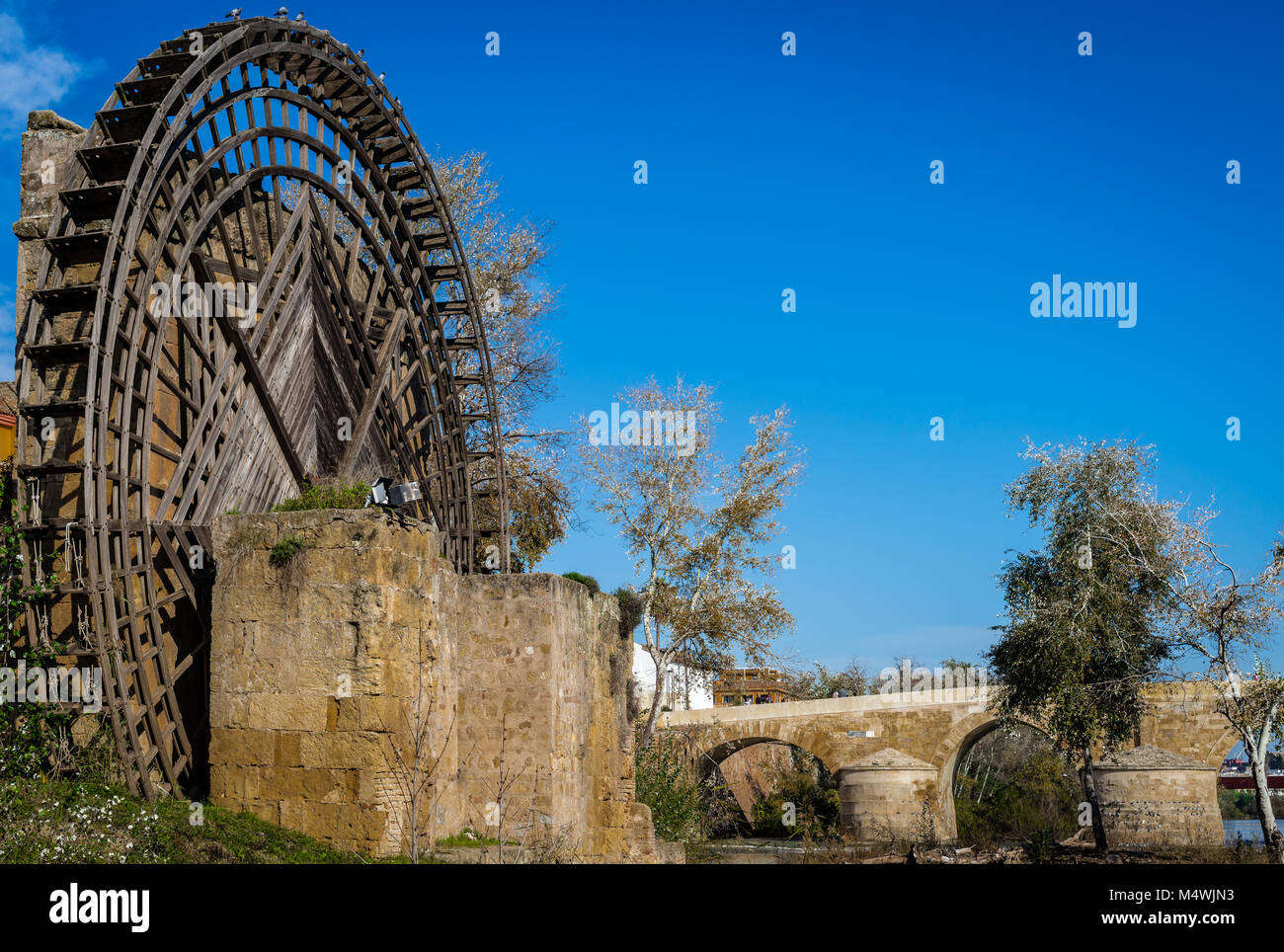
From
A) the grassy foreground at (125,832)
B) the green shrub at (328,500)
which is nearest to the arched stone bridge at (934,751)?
the green shrub at (328,500)

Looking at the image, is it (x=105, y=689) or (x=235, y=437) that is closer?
(x=105, y=689)

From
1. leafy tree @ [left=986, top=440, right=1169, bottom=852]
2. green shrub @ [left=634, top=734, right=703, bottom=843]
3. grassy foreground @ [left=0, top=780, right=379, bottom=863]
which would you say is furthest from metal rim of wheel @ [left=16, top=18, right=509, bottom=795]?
leafy tree @ [left=986, top=440, right=1169, bottom=852]

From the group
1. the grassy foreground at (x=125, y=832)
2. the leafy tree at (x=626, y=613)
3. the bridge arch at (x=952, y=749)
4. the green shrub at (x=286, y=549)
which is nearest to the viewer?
the grassy foreground at (x=125, y=832)

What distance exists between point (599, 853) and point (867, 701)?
75.1 ft

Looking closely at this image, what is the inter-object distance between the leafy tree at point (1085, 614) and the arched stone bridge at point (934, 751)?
127 inches

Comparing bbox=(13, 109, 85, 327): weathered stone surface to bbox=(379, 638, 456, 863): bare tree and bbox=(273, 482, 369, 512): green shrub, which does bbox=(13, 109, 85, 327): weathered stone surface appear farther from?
bbox=(379, 638, 456, 863): bare tree

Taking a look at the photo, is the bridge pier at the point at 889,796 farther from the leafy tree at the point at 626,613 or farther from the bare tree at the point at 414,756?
the bare tree at the point at 414,756

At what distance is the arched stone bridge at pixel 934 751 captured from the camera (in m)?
26.2

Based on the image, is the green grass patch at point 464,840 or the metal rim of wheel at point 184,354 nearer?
the metal rim of wheel at point 184,354

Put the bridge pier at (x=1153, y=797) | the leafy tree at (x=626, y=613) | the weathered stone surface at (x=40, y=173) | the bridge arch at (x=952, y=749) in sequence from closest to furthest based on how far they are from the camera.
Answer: the weathered stone surface at (x=40, y=173), the leafy tree at (x=626, y=613), the bridge pier at (x=1153, y=797), the bridge arch at (x=952, y=749)
